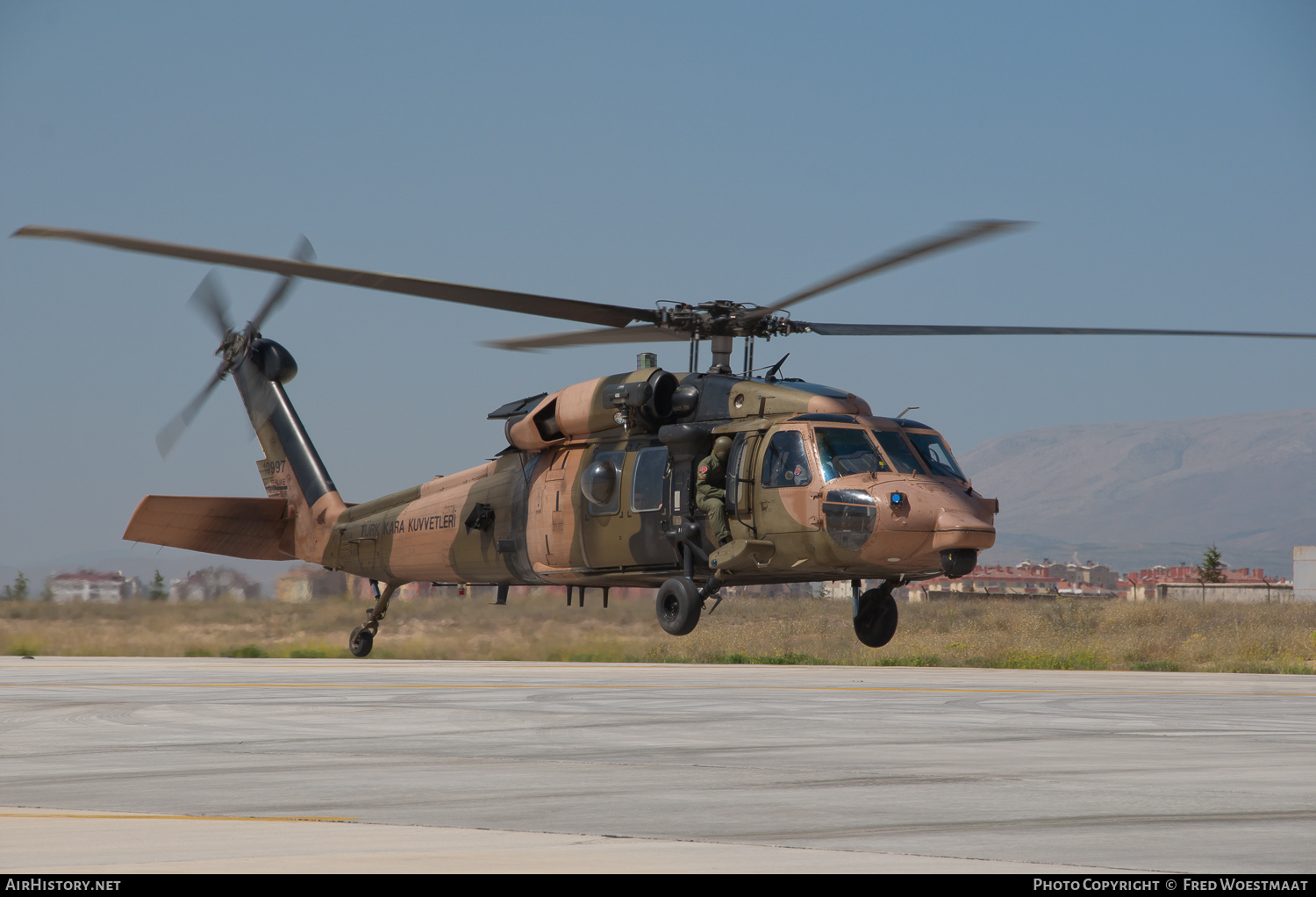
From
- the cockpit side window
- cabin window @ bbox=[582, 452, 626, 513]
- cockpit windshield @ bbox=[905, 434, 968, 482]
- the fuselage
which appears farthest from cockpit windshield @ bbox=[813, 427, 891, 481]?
cabin window @ bbox=[582, 452, 626, 513]

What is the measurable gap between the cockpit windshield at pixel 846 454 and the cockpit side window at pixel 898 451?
138 mm

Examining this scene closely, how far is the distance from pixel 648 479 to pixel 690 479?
26.6 inches

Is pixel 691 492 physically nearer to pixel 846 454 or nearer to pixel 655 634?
pixel 846 454

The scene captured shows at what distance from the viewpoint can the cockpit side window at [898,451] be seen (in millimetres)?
16297

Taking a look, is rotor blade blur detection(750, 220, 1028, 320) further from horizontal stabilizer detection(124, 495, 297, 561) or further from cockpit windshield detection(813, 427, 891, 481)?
horizontal stabilizer detection(124, 495, 297, 561)

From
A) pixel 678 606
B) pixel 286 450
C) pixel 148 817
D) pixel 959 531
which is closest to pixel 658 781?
pixel 148 817

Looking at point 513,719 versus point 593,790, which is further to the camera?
point 513,719

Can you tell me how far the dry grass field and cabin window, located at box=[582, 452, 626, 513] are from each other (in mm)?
7150

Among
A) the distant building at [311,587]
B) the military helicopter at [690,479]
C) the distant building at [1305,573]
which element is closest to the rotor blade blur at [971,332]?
the military helicopter at [690,479]

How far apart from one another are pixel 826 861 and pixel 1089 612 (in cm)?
2996

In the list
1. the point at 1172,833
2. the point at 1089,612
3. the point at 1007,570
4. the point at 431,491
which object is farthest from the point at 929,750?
the point at 1007,570

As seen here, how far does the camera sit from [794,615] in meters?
34.9

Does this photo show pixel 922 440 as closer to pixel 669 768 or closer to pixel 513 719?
pixel 513 719

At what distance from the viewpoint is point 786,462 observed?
54.4ft
